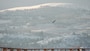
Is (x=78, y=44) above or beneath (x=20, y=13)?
beneath

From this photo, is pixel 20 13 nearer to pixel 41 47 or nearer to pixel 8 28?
pixel 8 28

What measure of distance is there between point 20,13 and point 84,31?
122cm

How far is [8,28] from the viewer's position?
3.03 metres

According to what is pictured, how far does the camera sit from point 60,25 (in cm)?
306

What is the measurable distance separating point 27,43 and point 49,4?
0.81 metres

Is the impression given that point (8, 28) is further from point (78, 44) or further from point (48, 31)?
point (78, 44)

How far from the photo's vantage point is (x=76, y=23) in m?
3.07

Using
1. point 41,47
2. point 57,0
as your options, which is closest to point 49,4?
point 57,0

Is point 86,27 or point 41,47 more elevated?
point 86,27

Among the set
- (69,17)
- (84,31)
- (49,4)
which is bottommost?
(84,31)

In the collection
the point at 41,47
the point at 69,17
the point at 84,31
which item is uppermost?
the point at 69,17

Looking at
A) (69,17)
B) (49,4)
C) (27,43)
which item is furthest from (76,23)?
(27,43)

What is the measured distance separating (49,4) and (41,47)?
0.79 meters

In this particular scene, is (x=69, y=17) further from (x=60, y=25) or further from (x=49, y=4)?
(x=49, y=4)
